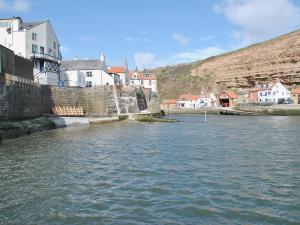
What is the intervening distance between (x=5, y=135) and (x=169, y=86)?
419 ft

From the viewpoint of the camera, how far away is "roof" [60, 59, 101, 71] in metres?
75.4

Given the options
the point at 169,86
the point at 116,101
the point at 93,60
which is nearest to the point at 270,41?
the point at 169,86

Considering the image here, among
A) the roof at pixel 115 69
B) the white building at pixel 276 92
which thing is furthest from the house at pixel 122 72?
the white building at pixel 276 92

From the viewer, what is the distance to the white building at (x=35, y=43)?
56188 millimetres

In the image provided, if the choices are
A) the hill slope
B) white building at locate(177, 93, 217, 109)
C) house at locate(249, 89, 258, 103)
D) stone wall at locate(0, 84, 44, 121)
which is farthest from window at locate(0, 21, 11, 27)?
the hill slope

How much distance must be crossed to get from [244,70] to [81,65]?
7237 cm

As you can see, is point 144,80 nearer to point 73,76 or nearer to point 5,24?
point 73,76

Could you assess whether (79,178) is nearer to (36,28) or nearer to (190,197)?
(190,197)

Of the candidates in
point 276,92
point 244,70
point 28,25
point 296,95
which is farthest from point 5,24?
point 244,70

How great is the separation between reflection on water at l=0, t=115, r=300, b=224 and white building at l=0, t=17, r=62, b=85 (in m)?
33.1

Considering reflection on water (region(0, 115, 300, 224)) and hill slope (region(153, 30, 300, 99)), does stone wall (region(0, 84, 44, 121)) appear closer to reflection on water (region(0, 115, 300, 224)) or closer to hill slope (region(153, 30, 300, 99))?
reflection on water (region(0, 115, 300, 224))

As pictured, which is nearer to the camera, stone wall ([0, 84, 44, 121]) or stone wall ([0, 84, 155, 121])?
stone wall ([0, 84, 44, 121])

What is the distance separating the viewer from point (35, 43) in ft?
191

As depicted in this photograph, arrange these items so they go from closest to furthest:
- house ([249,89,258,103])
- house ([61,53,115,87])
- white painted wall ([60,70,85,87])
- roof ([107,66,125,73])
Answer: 1. white painted wall ([60,70,85,87])
2. house ([61,53,115,87])
3. roof ([107,66,125,73])
4. house ([249,89,258,103])
